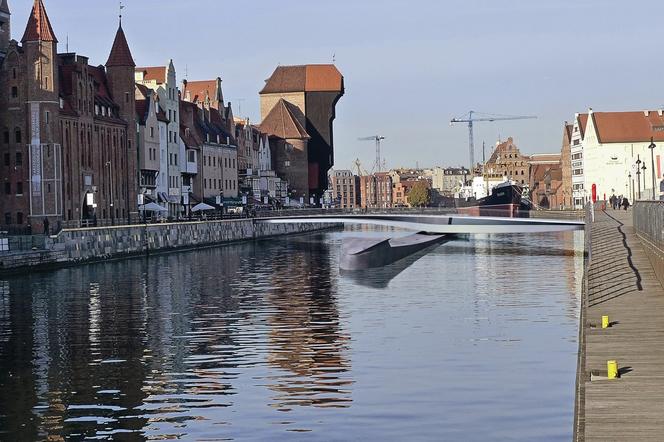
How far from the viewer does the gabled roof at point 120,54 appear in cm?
13750

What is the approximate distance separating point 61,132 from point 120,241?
706 inches

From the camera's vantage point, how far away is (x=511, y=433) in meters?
26.2

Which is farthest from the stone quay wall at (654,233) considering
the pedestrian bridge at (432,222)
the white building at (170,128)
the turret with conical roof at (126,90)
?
the white building at (170,128)

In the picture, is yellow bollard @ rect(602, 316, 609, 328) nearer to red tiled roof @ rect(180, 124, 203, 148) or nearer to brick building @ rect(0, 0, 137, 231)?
brick building @ rect(0, 0, 137, 231)

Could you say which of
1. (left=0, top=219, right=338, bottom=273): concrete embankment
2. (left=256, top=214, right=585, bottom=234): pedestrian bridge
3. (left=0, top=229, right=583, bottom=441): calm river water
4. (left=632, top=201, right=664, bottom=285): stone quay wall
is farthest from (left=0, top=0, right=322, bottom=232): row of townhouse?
(left=632, top=201, right=664, bottom=285): stone quay wall

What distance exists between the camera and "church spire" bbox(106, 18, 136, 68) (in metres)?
138

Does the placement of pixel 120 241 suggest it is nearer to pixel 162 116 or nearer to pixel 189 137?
pixel 162 116

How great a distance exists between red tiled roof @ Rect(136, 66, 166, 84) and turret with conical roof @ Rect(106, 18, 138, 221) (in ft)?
73.8

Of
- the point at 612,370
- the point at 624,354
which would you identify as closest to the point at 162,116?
the point at 624,354

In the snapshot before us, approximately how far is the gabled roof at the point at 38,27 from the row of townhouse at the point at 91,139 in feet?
0.29

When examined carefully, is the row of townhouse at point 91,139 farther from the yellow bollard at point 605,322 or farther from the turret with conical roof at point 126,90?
the yellow bollard at point 605,322

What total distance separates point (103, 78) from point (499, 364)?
108377mm

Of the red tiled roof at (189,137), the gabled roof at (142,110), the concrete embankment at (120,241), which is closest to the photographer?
the concrete embankment at (120,241)

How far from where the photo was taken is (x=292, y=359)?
127 ft
